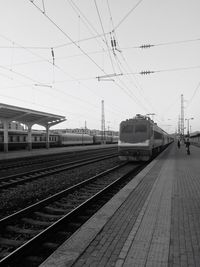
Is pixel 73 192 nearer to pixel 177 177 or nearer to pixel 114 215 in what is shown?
pixel 114 215

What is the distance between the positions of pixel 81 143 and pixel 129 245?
190ft

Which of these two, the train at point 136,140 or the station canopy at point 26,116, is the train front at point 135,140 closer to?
the train at point 136,140

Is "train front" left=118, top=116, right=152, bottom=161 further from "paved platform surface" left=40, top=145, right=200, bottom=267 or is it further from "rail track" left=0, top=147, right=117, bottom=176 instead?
"paved platform surface" left=40, top=145, right=200, bottom=267

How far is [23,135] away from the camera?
40.4 m

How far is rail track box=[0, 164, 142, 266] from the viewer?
4.50 meters

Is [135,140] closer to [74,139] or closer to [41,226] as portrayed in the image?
[41,226]

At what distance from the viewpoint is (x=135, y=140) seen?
66.1 ft

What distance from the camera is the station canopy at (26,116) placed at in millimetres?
27016

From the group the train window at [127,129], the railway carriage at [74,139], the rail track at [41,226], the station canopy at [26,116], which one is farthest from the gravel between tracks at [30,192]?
the railway carriage at [74,139]

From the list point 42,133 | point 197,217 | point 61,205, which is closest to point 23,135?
point 42,133

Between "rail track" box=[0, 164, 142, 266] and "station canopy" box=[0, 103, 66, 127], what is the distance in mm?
18526

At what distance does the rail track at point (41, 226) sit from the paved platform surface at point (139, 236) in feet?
1.44

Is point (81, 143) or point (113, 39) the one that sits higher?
point (113, 39)

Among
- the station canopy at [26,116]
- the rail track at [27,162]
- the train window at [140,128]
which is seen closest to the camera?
the rail track at [27,162]
